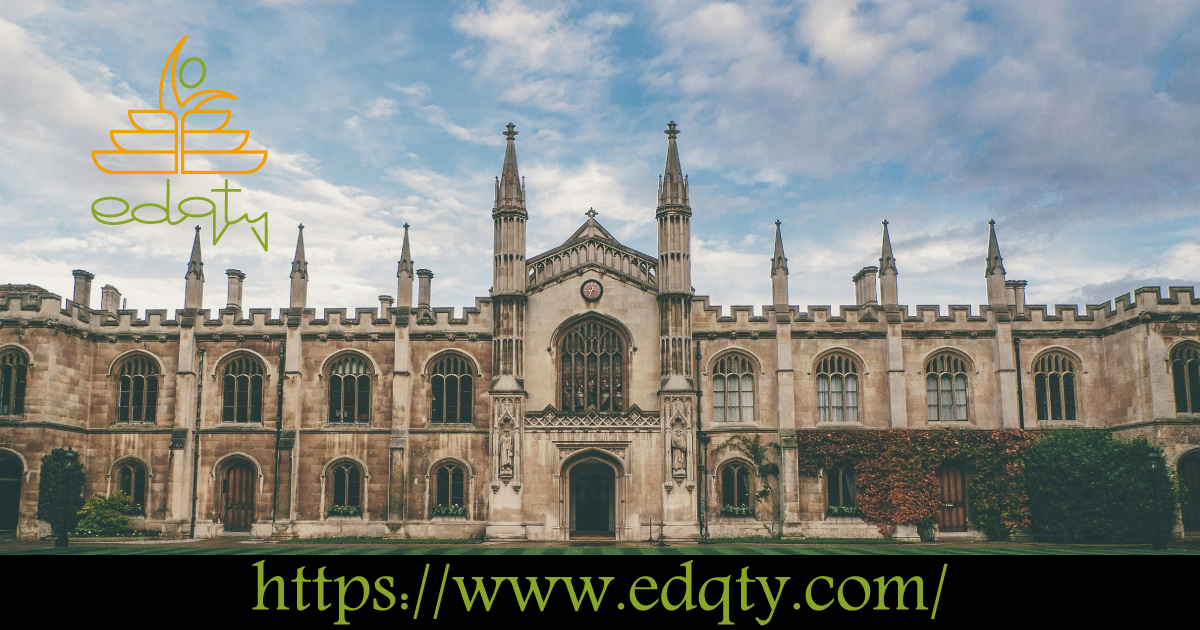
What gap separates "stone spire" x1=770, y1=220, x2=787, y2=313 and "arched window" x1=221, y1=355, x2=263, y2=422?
22859 mm

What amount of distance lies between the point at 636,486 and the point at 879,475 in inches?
400

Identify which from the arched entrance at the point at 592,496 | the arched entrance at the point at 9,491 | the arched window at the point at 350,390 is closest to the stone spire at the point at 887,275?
the arched entrance at the point at 592,496

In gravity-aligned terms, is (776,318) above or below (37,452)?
above

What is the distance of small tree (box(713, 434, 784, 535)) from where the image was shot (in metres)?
35.2

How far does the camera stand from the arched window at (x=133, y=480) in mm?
36062

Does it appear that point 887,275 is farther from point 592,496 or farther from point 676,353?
point 592,496

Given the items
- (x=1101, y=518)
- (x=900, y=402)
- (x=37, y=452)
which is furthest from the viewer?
(x=900, y=402)

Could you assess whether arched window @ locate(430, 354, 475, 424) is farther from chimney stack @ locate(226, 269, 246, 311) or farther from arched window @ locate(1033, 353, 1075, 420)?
arched window @ locate(1033, 353, 1075, 420)

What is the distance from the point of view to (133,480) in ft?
119

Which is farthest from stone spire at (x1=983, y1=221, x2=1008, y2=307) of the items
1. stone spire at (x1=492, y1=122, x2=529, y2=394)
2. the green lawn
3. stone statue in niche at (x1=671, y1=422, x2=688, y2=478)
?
stone spire at (x1=492, y1=122, x2=529, y2=394)

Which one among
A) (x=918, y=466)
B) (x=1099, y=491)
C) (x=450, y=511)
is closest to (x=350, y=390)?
(x=450, y=511)

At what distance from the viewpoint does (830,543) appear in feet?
105

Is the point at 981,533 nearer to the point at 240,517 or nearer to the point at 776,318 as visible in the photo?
the point at 776,318
